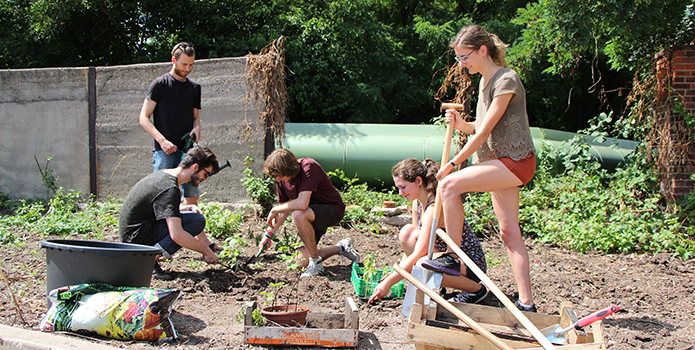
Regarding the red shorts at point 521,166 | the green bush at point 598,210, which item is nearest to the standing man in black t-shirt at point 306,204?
the red shorts at point 521,166

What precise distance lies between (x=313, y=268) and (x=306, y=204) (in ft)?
1.75

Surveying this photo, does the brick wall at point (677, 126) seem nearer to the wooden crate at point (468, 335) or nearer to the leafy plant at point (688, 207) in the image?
the leafy plant at point (688, 207)

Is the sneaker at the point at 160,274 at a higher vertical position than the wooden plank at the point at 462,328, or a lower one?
lower

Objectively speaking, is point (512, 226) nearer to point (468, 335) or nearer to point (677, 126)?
point (468, 335)

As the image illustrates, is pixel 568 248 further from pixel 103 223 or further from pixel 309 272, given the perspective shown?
pixel 103 223

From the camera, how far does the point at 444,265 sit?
2.83 metres

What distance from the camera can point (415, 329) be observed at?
2.20m

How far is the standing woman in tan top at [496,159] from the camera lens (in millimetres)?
2881

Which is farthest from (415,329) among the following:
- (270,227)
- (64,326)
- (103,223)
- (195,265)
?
(103,223)

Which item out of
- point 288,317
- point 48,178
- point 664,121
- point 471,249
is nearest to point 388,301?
point 471,249

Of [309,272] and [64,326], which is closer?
[64,326]

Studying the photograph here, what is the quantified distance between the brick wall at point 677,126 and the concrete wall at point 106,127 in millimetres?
4716

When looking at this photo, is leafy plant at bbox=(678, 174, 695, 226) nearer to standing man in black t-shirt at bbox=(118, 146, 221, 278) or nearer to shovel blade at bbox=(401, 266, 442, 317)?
shovel blade at bbox=(401, 266, 442, 317)

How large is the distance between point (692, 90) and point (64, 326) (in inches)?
250
